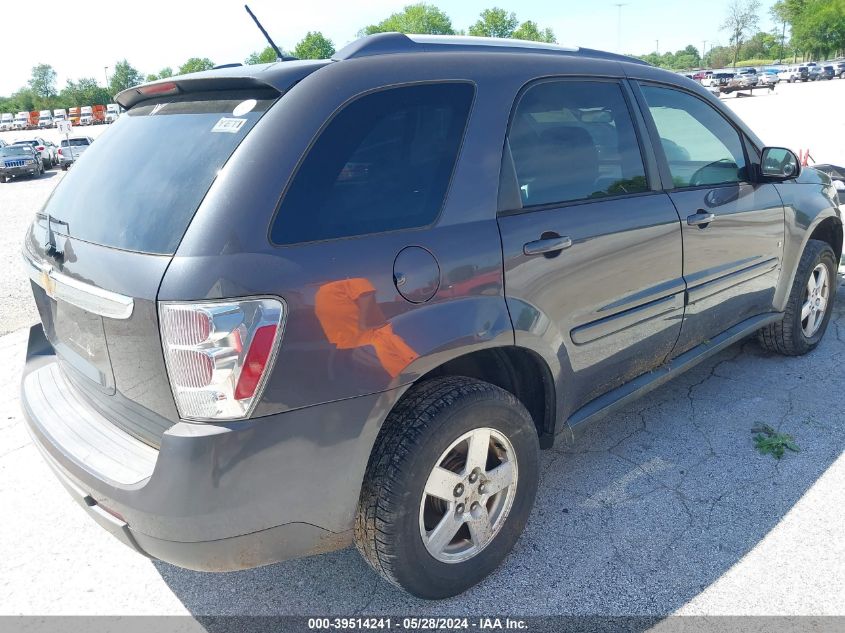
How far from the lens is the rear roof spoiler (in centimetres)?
216

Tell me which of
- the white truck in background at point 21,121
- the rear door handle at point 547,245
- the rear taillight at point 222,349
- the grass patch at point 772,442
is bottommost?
the white truck in background at point 21,121

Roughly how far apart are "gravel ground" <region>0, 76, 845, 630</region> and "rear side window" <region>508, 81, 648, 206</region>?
4.50 feet

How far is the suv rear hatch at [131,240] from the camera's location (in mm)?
1996

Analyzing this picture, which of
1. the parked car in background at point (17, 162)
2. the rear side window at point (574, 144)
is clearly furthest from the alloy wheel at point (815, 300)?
the parked car in background at point (17, 162)

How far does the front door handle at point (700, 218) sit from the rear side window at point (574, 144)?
0.32 m

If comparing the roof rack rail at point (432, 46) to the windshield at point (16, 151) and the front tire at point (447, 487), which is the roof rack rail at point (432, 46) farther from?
the windshield at point (16, 151)

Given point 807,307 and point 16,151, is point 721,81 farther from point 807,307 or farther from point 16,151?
point 807,307

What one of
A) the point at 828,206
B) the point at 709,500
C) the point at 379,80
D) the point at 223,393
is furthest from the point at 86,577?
the point at 828,206

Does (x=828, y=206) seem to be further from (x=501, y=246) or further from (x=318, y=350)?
(x=318, y=350)

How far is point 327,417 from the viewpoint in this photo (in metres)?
2.00

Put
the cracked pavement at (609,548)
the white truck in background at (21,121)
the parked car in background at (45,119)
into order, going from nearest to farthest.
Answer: the cracked pavement at (609,548) < the parked car in background at (45,119) < the white truck in background at (21,121)

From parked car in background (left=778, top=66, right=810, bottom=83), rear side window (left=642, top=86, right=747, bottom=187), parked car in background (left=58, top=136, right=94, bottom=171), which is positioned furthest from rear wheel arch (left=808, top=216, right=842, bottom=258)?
parked car in background (left=778, top=66, right=810, bottom=83)

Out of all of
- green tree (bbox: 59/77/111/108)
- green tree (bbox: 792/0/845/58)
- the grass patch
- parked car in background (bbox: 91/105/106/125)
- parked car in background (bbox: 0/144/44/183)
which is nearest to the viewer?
the grass patch

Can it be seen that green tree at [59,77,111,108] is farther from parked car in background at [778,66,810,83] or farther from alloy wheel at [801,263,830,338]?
alloy wheel at [801,263,830,338]
